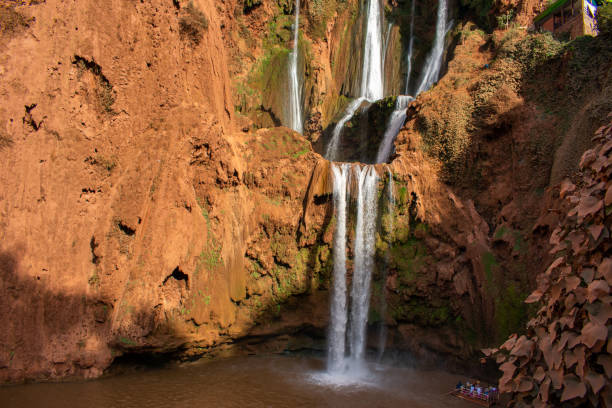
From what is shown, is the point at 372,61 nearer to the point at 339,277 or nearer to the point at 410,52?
the point at 410,52

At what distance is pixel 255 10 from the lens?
25922mm

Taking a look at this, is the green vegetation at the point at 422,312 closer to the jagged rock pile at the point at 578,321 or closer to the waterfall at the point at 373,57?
the jagged rock pile at the point at 578,321

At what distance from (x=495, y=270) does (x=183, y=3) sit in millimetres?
15108

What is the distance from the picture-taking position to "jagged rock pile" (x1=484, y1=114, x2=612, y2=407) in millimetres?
2494

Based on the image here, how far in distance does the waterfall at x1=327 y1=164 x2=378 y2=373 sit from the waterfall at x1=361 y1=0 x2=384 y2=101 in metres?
13.5

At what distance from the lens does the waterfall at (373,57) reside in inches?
1116

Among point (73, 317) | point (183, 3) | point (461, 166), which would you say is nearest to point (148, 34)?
point (183, 3)

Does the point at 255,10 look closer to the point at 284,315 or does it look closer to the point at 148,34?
the point at 148,34

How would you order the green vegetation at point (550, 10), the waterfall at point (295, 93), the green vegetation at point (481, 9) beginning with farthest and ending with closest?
the waterfall at point (295, 93) < the green vegetation at point (481, 9) < the green vegetation at point (550, 10)

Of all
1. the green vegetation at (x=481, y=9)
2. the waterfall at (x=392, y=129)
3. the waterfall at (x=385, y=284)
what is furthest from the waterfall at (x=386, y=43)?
the waterfall at (x=385, y=284)

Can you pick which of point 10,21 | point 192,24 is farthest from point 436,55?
point 10,21

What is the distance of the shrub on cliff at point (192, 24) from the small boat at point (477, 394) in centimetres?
1538

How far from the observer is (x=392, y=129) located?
21.1 m

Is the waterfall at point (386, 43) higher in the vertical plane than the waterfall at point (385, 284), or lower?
higher
